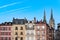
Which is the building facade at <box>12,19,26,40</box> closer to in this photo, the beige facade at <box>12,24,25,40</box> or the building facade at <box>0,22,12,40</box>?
the beige facade at <box>12,24,25,40</box>

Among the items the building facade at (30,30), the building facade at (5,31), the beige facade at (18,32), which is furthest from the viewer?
the building facade at (5,31)

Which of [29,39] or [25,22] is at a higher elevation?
[25,22]

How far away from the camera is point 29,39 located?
8288cm

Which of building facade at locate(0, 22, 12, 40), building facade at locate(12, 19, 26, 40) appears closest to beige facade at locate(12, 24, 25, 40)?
building facade at locate(12, 19, 26, 40)

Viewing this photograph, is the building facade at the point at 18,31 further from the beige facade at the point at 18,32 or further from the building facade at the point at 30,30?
the building facade at the point at 30,30

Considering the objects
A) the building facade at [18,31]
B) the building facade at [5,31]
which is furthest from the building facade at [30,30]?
the building facade at [5,31]

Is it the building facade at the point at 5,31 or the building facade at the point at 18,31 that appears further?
the building facade at the point at 5,31

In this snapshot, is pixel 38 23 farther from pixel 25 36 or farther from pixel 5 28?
pixel 5 28

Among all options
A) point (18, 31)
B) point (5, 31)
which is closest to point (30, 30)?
point (18, 31)

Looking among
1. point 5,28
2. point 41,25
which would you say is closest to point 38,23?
point 41,25

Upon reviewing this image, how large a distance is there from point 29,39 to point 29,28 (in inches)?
165

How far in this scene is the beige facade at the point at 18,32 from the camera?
274ft

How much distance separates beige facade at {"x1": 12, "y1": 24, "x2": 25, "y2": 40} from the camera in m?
83.4

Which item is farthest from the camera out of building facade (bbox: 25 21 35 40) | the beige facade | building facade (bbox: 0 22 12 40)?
building facade (bbox: 0 22 12 40)
